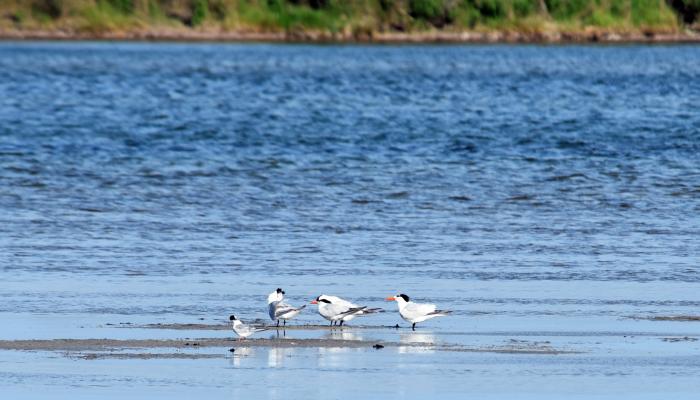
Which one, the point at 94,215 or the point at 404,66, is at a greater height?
the point at 404,66

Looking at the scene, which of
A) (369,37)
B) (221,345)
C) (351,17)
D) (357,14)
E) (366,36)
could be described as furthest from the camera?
(369,37)

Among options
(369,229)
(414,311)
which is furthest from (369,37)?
(414,311)

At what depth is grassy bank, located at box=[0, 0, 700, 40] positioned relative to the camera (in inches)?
3479

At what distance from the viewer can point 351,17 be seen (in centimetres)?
9112

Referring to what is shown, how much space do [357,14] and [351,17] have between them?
42 centimetres

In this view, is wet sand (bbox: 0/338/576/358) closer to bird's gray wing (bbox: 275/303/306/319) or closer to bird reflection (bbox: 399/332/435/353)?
bird reflection (bbox: 399/332/435/353)

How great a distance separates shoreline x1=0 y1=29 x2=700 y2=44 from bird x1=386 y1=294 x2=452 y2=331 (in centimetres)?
8028

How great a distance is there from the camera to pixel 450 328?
10.7 m

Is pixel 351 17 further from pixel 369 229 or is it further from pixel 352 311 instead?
pixel 352 311

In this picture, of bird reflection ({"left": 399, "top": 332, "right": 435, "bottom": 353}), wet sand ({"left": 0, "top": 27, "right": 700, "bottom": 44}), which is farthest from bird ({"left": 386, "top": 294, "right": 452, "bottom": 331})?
wet sand ({"left": 0, "top": 27, "right": 700, "bottom": 44})

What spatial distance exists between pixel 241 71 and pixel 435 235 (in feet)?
149

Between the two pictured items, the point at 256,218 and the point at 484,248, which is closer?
the point at 484,248

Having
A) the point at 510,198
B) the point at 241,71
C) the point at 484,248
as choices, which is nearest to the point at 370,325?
the point at 484,248

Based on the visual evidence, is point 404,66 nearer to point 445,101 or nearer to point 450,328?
point 445,101
